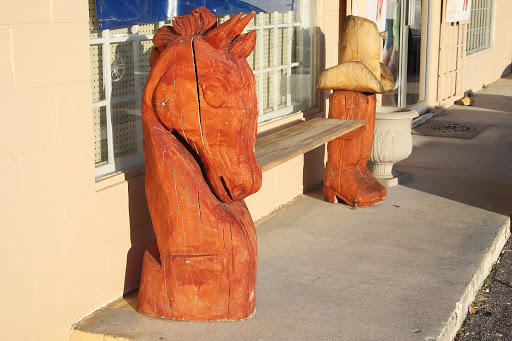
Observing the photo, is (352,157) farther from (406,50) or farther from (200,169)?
(406,50)

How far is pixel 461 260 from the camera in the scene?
4.45 meters

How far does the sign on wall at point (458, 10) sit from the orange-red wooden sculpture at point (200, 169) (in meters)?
7.48

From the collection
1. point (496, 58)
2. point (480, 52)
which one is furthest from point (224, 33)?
point (496, 58)

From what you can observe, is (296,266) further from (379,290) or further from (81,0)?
(81,0)

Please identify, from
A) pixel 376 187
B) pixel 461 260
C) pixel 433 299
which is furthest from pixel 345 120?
pixel 433 299

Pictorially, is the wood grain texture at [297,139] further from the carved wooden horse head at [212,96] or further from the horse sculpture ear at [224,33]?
the horse sculpture ear at [224,33]

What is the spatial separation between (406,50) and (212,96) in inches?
254

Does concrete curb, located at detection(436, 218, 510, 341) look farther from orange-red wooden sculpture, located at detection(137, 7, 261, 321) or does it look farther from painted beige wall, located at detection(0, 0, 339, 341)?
painted beige wall, located at detection(0, 0, 339, 341)

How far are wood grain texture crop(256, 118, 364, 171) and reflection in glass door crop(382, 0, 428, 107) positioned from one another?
3228 millimetres

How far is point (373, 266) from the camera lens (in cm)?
435

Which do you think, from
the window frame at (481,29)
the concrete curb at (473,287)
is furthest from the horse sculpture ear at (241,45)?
the window frame at (481,29)

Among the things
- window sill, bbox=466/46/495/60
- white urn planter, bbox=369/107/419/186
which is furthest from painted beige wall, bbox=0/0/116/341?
window sill, bbox=466/46/495/60

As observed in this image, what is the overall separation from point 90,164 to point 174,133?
0.46 meters

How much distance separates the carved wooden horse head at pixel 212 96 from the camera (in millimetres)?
3207
